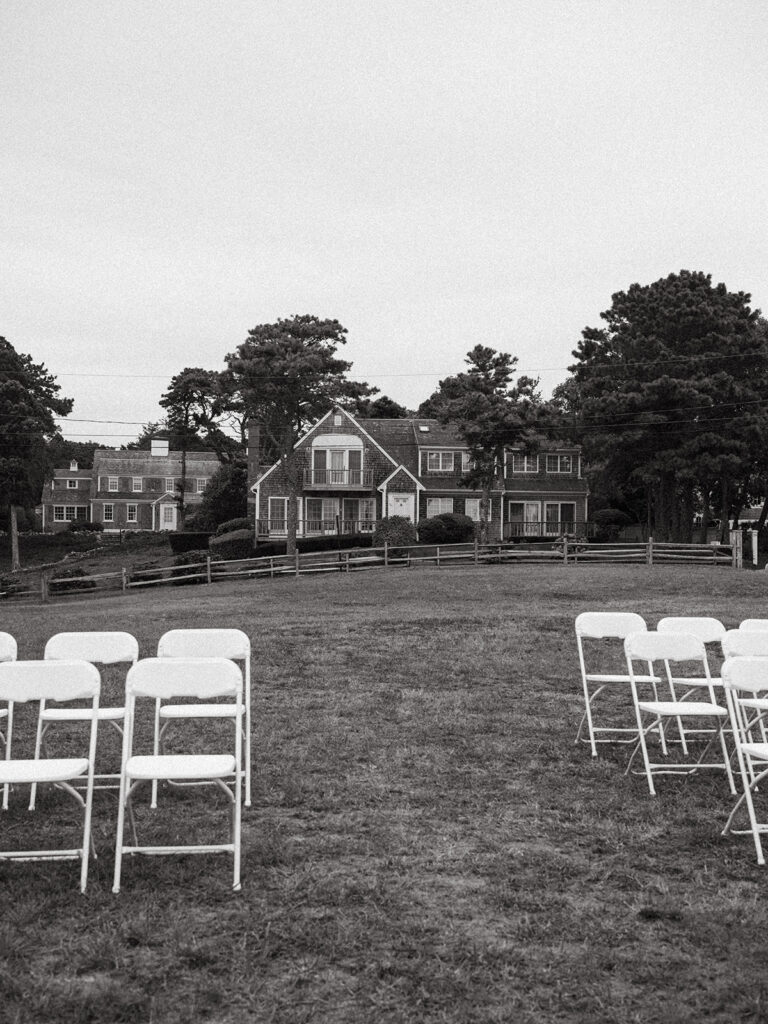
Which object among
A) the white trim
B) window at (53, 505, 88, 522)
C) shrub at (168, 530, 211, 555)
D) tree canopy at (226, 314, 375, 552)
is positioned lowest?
shrub at (168, 530, 211, 555)

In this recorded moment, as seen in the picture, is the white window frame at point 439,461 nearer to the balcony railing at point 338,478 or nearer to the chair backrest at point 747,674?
the balcony railing at point 338,478

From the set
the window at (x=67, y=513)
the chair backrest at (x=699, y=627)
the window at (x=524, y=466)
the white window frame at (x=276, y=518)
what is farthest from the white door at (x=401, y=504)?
the window at (x=67, y=513)

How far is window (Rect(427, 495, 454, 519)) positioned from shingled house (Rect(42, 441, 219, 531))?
36791 mm

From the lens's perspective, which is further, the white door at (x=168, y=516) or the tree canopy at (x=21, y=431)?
the white door at (x=168, y=516)

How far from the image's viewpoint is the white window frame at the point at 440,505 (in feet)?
173

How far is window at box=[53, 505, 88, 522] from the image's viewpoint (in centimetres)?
8862

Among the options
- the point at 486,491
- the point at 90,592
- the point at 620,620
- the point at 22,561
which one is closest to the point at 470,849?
the point at 620,620

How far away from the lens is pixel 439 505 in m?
52.7

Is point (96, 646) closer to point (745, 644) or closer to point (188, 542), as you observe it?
point (745, 644)

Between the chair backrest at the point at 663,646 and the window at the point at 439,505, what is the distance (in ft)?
147

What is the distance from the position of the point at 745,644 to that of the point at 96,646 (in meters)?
4.89

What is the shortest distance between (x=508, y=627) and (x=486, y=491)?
2737 cm

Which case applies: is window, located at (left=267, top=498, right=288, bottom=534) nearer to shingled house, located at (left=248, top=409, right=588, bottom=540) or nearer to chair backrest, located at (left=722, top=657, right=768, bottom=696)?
shingled house, located at (left=248, top=409, right=588, bottom=540)

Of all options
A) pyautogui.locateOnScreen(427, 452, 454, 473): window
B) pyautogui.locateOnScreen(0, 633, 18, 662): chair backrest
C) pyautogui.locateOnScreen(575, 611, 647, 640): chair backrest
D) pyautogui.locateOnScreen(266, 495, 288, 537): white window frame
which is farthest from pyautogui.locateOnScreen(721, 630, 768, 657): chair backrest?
pyautogui.locateOnScreen(427, 452, 454, 473): window
